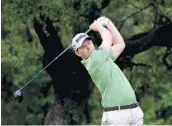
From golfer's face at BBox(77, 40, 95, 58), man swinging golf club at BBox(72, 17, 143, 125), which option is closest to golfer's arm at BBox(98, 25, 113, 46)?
man swinging golf club at BBox(72, 17, 143, 125)

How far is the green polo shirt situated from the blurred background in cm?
580

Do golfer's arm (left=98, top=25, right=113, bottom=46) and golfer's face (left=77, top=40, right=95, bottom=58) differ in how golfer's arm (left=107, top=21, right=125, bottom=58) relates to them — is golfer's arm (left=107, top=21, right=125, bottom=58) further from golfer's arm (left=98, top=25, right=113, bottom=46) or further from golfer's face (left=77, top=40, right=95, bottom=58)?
golfer's face (left=77, top=40, right=95, bottom=58)

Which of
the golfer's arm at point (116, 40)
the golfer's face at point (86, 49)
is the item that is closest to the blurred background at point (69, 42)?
the golfer's arm at point (116, 40)

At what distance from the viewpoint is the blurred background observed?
12523 millimetres

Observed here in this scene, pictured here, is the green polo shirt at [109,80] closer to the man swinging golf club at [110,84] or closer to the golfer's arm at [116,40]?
the man swinging golf club at [110,84]

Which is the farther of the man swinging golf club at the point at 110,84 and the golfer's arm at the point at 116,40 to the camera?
→ the golfer's arm at the point at 116,40

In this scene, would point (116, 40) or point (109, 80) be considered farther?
point (116, 40)

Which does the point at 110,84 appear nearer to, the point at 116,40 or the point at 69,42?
the point at 116,40

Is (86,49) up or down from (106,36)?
down

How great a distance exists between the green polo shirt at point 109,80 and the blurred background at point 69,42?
19.0ft

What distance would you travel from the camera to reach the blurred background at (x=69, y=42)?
12.5 meters

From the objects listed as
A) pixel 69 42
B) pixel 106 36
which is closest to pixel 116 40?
pixel 106 36

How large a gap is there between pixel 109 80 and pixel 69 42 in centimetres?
1011

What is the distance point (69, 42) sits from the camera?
52.4ft
